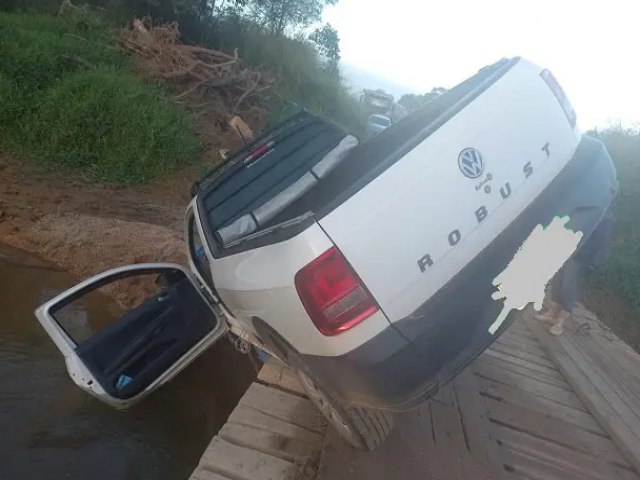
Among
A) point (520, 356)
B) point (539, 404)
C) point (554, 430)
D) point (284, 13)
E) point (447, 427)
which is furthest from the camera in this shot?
point (284, 13)

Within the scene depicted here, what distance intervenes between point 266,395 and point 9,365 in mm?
2384

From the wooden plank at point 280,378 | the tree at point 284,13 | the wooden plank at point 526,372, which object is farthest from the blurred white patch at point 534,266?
the tree at point 284,13

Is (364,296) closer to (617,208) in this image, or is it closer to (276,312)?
(276,312)

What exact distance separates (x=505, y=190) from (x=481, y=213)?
0.19m

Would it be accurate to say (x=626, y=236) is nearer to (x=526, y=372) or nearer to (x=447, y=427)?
(x=526, y=372)

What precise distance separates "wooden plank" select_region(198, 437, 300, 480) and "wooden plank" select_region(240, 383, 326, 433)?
35cm

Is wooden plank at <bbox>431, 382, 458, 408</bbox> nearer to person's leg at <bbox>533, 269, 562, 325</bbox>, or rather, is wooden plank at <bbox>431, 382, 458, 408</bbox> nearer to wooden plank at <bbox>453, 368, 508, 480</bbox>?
wooden plank at <bbox>453, 368, 508, 480</bbox>

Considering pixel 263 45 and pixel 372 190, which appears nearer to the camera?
pixel 372 190

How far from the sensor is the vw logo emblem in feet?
6.98

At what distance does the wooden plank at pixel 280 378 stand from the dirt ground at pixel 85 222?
104 inches

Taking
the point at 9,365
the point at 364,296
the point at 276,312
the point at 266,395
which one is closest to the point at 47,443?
the point at 9,365

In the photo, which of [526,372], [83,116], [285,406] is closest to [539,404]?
[526,372]

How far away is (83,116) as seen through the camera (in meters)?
8.83

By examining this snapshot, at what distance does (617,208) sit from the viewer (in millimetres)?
8633
